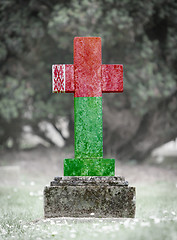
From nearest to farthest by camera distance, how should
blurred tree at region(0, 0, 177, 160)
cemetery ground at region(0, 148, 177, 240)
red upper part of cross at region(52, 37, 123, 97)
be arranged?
1. cemetery ground at region(0, 148, 177, 240)
2. red upper part of cross at region(52, 37, 123, 97)
3. blurred tree at region(0, 0, 177, 160)

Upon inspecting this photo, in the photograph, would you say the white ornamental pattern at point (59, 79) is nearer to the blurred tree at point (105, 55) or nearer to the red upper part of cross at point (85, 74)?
the red upper part of cross at point (85, 74)

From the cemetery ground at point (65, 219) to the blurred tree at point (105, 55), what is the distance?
4.42ft

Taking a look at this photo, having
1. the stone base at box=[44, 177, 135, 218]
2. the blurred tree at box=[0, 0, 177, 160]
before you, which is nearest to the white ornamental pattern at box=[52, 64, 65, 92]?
the stone base at box=[44, 177, 135, 218]

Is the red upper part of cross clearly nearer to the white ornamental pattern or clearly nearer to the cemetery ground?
the white ornamental pattern

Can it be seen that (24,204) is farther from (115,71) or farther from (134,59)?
(134,59)

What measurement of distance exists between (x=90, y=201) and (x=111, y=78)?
1.69 metres

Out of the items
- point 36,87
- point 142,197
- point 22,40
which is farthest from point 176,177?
point 22,40

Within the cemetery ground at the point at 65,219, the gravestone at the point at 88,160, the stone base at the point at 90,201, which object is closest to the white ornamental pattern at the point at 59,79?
the gravestone at the point at 88,160

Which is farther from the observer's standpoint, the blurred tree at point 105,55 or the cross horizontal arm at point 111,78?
the blurred tree at point 105,55

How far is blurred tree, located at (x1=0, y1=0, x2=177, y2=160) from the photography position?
9711 millimetres

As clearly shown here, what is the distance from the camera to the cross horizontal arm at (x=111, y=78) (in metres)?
4.91

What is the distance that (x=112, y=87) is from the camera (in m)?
4.93

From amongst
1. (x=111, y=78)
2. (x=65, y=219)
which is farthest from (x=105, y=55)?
(x=65, y=219)

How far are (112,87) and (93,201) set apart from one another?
1.57 metres
